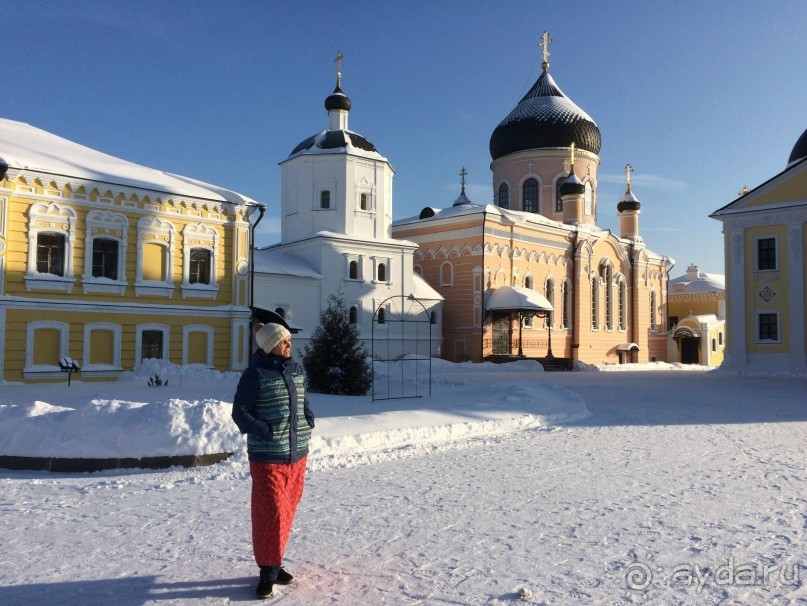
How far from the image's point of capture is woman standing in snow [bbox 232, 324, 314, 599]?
13.4 ft

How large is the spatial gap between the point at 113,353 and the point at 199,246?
12.8ft

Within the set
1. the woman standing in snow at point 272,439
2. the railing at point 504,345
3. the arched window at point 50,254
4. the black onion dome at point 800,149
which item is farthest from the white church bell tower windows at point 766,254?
the woman standing in snow at point 272,439

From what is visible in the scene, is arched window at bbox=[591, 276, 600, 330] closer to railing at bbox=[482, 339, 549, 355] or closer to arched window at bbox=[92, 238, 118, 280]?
railing at bbox=[482, 339, 549, 355]

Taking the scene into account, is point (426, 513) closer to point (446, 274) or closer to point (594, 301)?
point (446, 274)

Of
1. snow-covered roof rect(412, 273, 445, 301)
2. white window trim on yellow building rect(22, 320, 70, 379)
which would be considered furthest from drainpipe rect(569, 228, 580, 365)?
white window trim on yellow building rect(22, 320, 70, 379)

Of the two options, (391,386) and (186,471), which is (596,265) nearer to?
(391,386)

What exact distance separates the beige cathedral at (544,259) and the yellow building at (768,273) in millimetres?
7441

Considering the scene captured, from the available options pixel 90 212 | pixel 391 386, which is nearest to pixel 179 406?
pixel 391 386

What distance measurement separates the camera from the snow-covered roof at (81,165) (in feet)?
60.4

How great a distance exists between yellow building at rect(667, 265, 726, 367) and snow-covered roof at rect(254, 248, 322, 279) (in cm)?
2353

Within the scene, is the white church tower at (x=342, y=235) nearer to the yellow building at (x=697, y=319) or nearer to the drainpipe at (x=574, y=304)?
the drainpipe at (x=574, y=304)

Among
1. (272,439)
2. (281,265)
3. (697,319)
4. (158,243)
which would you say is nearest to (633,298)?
(697,319)

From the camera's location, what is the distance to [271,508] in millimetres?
4133

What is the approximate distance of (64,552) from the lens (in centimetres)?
476
